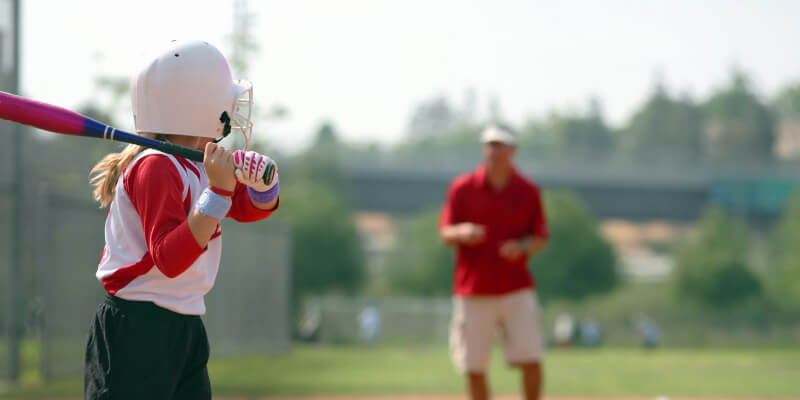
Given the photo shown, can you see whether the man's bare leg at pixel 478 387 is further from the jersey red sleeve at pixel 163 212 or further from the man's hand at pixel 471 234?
the jersey red sleeve at pixel 163 212

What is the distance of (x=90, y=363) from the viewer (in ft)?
10.2

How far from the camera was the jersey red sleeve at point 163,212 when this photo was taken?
2814 millimetres

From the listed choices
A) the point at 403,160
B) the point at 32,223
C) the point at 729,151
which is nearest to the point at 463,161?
the point at 403,160

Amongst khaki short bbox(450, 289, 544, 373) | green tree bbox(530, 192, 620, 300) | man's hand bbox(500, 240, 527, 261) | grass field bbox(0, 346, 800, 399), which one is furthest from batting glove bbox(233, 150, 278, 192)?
green tree bbox(530, 192, 620, 300)

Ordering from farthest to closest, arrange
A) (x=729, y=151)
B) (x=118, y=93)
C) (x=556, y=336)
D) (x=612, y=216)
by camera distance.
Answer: (x=729, y=151) → (x=612, y=216) → (x=556, y=336) → (x=118, y=93)

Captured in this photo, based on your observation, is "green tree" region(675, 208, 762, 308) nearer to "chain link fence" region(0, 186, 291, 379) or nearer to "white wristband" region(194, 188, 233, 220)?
"chain link fence" region(0, 186, 291, 379)

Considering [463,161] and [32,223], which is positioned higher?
[463,161]

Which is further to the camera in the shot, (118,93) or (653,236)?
(653,236)

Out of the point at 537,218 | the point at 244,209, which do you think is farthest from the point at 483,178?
the point at 244,209

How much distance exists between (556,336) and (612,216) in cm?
1405

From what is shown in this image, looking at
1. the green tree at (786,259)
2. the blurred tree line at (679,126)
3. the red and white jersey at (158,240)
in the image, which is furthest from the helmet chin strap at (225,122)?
the blurred tree line at (679,126)

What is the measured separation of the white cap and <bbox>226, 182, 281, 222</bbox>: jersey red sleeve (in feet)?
12.8

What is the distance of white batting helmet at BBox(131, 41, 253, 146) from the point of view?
307 centimetres

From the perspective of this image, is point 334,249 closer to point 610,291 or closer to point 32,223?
point 610,291
